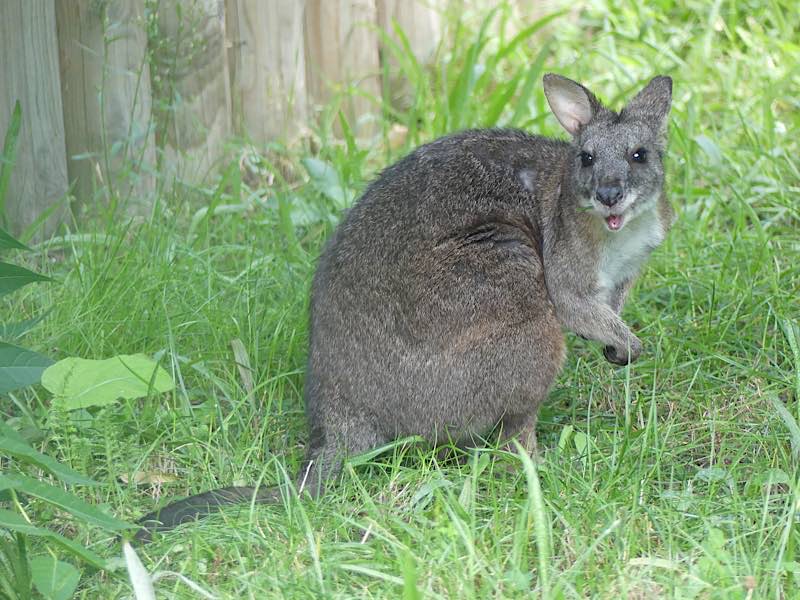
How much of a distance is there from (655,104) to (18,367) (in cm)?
224

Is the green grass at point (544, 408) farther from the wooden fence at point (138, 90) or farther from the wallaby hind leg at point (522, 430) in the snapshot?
the wooden fence at point (138, 90)

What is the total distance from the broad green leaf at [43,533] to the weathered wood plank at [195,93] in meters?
2.59

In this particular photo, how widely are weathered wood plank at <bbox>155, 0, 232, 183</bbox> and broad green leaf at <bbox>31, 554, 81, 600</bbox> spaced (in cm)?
257

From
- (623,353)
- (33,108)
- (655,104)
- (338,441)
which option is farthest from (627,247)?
(33,108)

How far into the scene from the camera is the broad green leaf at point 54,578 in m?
2.95

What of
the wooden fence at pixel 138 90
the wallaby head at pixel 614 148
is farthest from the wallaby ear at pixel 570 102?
the wooden fence at pixel 138 90

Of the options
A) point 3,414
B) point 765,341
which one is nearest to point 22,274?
point 3,414

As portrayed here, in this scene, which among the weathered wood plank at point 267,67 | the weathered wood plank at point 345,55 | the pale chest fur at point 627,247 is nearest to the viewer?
the pale chest fur at point 627,247

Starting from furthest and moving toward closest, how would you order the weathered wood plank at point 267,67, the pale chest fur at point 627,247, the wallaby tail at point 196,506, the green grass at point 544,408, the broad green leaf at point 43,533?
the weathered wood plank at point 267,67
the pale chest fur at point 627,247
the wallaby tail at point 196,506
the green grass at point 544,408
the broad green leaf at point 43,533

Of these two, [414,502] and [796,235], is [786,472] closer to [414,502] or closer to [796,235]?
[414,502]

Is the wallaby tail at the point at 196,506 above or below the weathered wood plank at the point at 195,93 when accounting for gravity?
below

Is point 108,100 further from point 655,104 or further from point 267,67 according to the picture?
point 655,104

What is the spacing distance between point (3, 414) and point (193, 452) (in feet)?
2.26

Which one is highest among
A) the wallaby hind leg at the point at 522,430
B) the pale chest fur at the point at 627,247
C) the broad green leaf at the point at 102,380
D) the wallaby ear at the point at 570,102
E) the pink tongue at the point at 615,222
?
the wallaby ear at the point at 570,102
